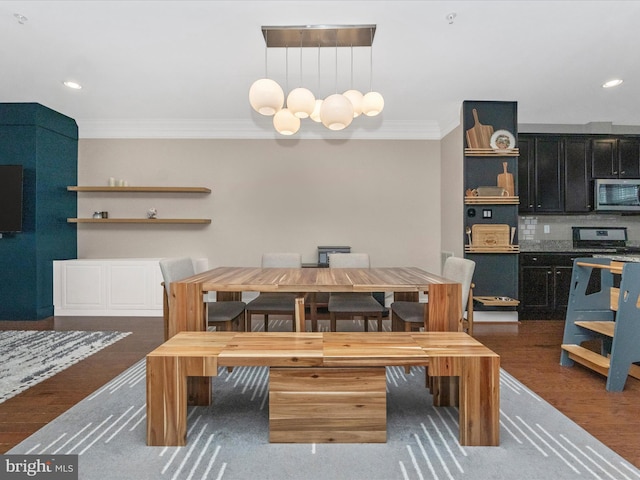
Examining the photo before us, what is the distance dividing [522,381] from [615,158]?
3.79 metres

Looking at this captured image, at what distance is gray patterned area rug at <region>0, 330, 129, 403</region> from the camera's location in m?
2.46

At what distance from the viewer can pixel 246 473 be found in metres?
1.50

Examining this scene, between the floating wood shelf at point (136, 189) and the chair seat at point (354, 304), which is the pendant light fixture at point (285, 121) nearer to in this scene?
the chair seat at point (354, 304)

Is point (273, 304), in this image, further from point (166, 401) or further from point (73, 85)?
point (73, 85)

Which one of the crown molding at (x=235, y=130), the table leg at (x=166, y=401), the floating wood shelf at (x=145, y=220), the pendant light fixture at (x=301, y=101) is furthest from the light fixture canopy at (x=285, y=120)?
the floating wood shelf at (x=145, y=220)

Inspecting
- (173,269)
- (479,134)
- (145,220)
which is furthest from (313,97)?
(145,220)

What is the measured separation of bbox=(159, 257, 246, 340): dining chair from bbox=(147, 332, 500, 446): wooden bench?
707 millimetres

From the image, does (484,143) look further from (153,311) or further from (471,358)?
(153,311)

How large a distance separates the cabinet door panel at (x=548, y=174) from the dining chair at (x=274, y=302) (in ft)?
10.9

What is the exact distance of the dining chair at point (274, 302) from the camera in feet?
9.13

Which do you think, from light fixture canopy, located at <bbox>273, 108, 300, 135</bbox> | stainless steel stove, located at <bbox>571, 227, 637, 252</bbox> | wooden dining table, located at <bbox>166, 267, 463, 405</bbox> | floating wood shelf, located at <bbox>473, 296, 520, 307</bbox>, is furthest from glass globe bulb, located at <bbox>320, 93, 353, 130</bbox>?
stainless steel stove, located at <bbox>571, 227, 637, 252</bbox>

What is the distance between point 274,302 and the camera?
2938mm

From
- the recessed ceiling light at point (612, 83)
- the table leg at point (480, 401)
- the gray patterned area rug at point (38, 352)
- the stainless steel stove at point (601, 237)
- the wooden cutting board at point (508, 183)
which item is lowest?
the gray patterned area rug at point (38, 352)

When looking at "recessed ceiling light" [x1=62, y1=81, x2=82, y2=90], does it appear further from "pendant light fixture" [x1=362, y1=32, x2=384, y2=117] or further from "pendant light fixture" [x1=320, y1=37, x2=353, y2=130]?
"pendant light fixture" [x1=362, y1=32, x2=384, y2=117]
